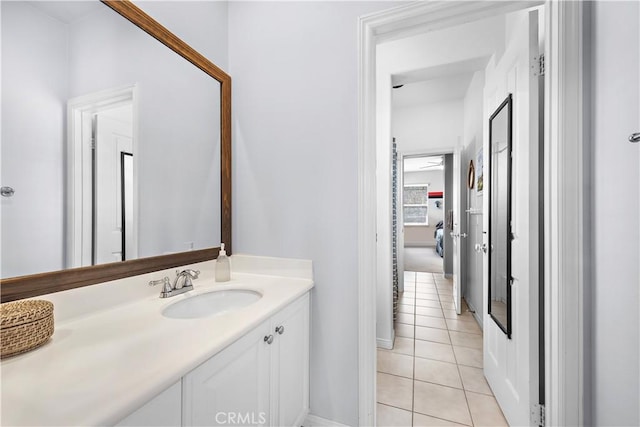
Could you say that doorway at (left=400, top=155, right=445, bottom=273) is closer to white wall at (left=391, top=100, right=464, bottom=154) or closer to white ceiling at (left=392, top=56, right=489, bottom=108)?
white wall at (left=391, top=100, right=464, bottom=154)

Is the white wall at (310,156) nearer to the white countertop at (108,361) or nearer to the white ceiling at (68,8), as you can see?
the white countertop at (108,361)

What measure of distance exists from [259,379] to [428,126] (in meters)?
3.94

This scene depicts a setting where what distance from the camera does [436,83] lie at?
331cm

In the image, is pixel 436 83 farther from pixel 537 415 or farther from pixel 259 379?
pixel 259 379

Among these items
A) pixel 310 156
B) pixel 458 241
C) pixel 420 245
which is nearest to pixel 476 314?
pixel 458 241

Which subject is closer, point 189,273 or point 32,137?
point 32,137

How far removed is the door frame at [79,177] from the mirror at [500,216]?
6.38 feet

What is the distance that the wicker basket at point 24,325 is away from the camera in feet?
2.23

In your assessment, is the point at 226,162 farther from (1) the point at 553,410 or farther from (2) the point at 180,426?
(1) the point at 553,410

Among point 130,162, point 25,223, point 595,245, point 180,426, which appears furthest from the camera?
point 130,162

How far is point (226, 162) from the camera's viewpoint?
164 centimetres

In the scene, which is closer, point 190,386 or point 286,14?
point 190,386

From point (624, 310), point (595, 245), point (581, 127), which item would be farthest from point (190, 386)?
point (581, 127)

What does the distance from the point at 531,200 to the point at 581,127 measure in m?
0.33
